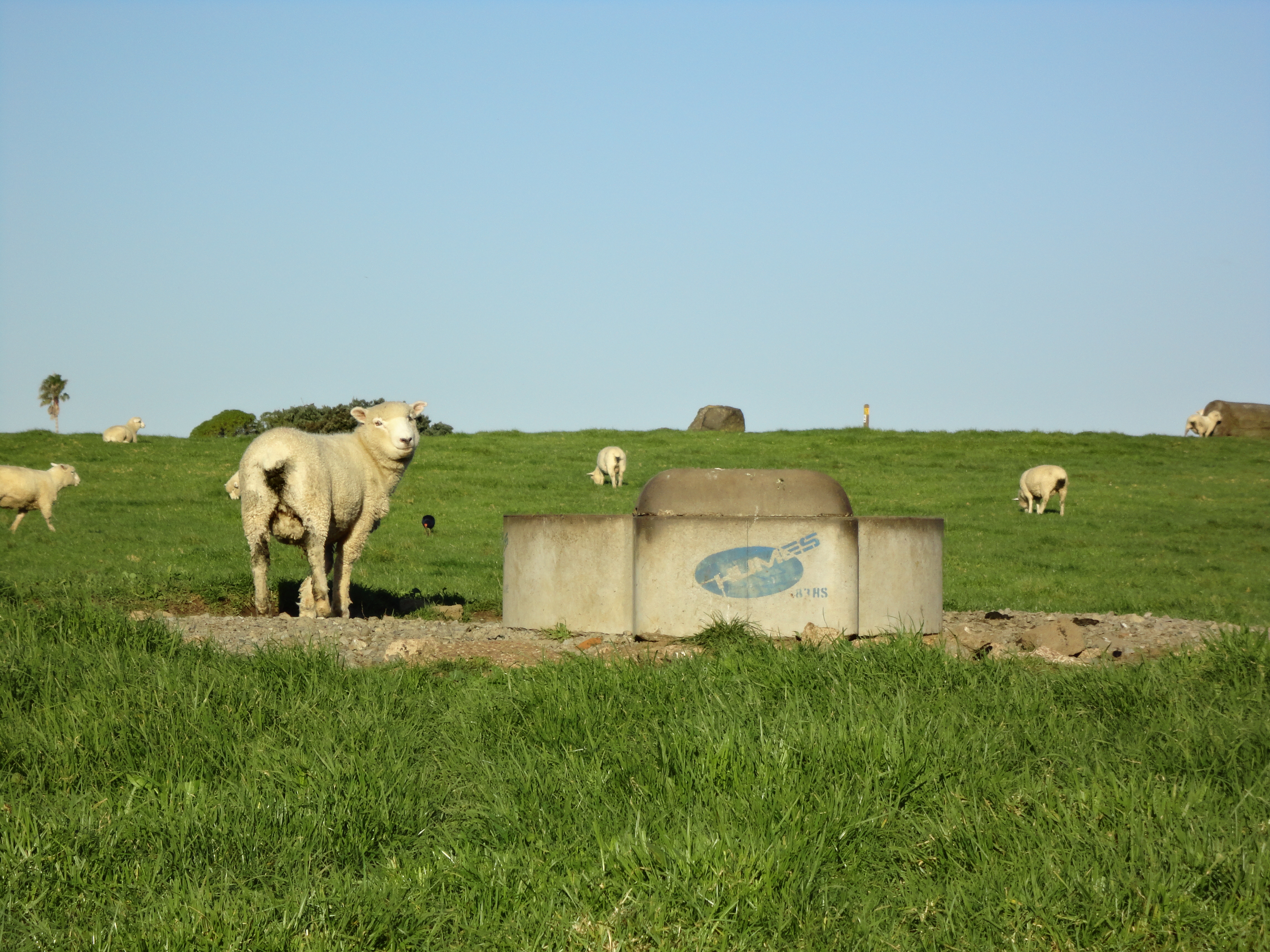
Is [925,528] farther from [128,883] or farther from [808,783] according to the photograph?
[128,883]

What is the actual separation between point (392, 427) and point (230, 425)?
56.1 metres

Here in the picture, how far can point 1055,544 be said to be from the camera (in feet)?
70.0

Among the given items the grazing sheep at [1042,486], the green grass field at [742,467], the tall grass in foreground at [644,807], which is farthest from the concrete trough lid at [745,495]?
the grazing sheep at [1042,486]

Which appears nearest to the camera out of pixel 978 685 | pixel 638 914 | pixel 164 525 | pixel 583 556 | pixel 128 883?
pixel 638 914

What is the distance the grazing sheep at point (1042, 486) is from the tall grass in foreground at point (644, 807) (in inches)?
816

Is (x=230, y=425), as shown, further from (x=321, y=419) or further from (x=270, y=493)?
(x=270, y=493)

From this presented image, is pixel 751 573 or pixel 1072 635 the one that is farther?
pixel 751 573

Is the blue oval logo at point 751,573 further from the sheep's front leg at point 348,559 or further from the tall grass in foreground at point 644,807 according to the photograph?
the sheep's front leg at point 348,559

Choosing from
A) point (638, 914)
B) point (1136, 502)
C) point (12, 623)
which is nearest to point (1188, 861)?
point (638, 914)

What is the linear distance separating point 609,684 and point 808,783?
1.92 m

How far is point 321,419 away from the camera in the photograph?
57.5 m

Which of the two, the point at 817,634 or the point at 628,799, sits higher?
the point at 817,634

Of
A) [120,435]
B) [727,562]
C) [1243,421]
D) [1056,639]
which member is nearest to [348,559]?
[727,562]

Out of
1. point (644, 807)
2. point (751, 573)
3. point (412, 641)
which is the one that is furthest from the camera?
point (751, 573)
